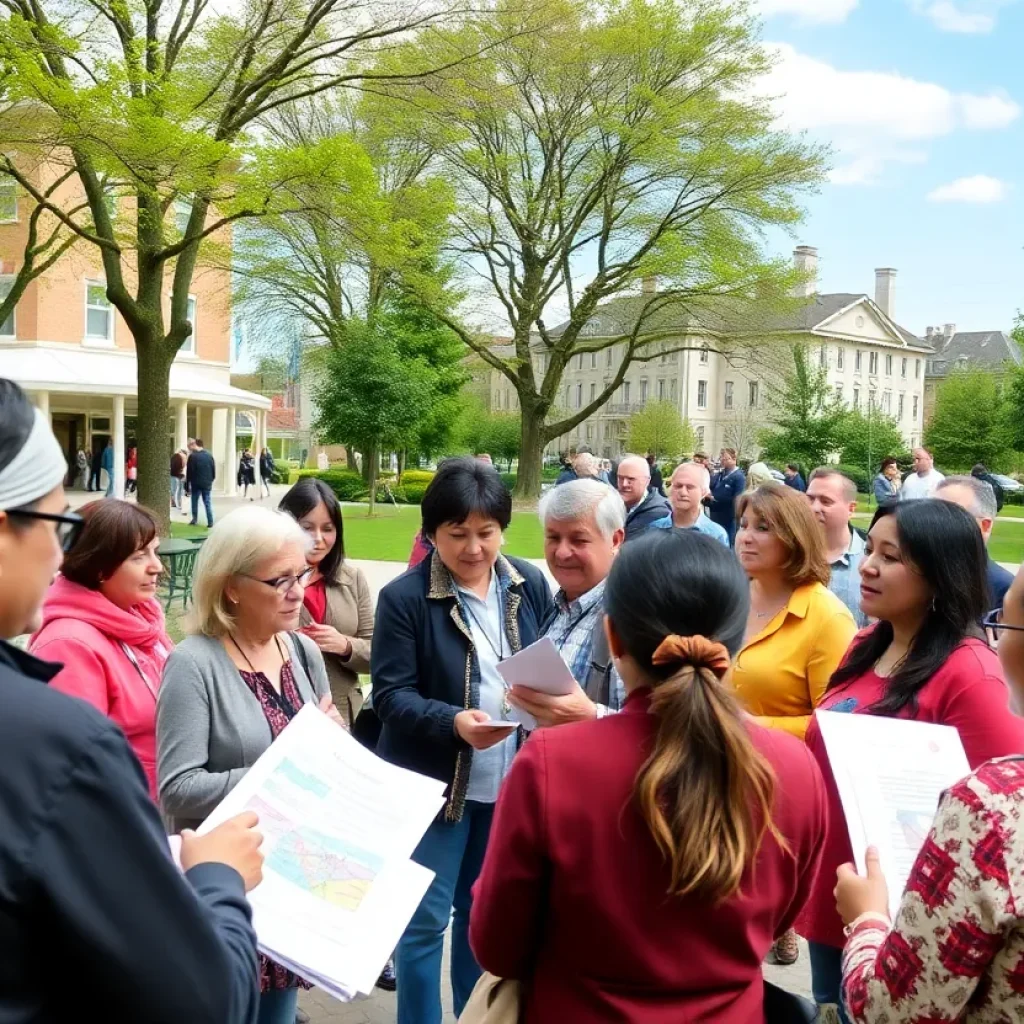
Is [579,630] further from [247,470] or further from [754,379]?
[754,379]

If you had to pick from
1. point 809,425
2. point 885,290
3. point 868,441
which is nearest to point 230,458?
point 809,425

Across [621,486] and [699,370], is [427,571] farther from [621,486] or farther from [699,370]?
[699,370]

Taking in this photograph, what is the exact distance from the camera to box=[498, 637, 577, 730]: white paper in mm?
2303

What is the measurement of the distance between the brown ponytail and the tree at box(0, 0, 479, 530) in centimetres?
1281

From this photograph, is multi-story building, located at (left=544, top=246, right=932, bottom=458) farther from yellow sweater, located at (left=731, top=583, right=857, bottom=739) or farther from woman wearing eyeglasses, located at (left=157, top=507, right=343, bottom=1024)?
woman wearing eyeglasses, located at (left=157, top=507, right=343, bottom=1024)

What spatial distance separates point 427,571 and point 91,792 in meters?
2.33

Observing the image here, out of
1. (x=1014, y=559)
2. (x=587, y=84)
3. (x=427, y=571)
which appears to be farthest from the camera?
(x=587, y=84)

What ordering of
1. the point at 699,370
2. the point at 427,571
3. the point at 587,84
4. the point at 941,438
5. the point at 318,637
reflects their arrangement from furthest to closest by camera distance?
the point at 699,370, the point at 941,438, the point at 587,84, the point at 318,637, the point at 427,571

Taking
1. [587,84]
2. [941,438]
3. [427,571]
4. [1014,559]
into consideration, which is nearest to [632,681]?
[427,571]

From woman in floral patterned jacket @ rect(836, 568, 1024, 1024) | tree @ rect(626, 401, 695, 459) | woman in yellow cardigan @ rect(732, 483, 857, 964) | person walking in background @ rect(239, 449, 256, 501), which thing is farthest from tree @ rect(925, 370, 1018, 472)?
woman in floral patterned jacket @ rect(836, 568, 1024, 1024)

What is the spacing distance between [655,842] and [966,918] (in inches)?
19.7

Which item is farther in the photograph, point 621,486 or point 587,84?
point 587,84

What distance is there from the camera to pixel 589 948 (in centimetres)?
176

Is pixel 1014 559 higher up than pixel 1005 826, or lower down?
lower down
